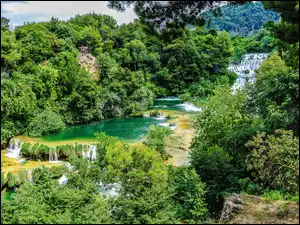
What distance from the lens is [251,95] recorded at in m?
18.4

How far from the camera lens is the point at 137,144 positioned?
61.4 ft

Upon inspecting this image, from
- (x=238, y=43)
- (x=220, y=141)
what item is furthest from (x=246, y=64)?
(x=220, y=141)

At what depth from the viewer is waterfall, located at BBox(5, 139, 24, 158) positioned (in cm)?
2369

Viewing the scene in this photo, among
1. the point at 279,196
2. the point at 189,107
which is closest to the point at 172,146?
→ the point at 279,196

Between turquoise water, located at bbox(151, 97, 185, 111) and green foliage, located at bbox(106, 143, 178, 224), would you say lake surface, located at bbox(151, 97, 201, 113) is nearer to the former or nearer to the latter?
turquoise water, located at bbox(151, 97, 185, 111)

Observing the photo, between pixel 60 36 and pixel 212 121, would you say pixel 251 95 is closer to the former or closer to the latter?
pixel 212 121

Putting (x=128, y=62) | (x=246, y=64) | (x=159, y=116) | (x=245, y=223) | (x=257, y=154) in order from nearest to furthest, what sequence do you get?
(x=245, y=223)
(x=257, y=154)
(x=159, y=116)
(x=128, y=62)
(x=246, y=64)

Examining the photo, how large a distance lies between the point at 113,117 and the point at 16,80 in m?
10.1

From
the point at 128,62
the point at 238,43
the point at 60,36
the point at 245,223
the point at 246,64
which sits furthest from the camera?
the point at 238,43

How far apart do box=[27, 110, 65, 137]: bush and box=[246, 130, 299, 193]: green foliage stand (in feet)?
69.4

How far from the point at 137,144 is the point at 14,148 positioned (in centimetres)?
1074

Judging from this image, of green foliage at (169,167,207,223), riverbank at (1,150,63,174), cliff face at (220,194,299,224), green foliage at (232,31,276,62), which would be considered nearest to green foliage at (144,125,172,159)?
riverbank at (1,150,63,174)

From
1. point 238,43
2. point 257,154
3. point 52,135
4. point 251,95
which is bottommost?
point 52,135

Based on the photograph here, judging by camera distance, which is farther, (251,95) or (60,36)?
(60,36)
